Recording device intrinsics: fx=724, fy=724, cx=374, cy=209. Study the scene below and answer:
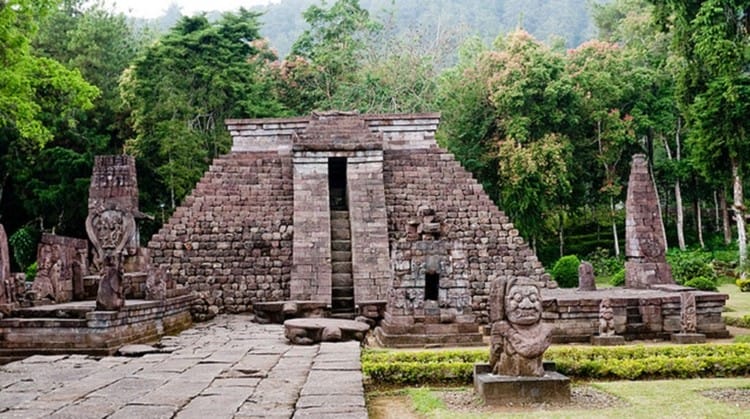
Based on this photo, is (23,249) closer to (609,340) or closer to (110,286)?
(110,286)

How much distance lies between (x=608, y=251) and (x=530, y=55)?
9588 millimetres

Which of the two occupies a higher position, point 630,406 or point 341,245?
point 341,245

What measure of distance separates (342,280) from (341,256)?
0.85 meters

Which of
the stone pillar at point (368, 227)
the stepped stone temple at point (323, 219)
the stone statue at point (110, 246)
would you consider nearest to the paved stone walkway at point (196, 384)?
the stone statue at point (110, 246)

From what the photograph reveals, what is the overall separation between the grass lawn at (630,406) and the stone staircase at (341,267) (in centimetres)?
781

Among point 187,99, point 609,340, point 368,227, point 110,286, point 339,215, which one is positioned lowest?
point 609,340

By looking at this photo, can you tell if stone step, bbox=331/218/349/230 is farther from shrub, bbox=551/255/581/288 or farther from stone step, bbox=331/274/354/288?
shrub, bbox=551/255/581/288

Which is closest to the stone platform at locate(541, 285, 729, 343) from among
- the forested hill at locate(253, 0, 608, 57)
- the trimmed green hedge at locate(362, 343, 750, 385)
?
the trimmed green hedge at locate(362, 343, 750, 385)

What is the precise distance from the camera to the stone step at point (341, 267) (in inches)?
658

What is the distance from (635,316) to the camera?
39.2ft

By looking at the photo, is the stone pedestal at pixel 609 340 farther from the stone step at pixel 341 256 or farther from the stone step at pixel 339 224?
the stone step at pixel 339 224

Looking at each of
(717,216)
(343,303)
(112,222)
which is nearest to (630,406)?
(112,222)

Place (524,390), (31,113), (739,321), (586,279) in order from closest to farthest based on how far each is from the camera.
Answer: (524,390)
(739,321)
(586,279)
(31,113)

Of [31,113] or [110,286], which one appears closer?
[110,286]
